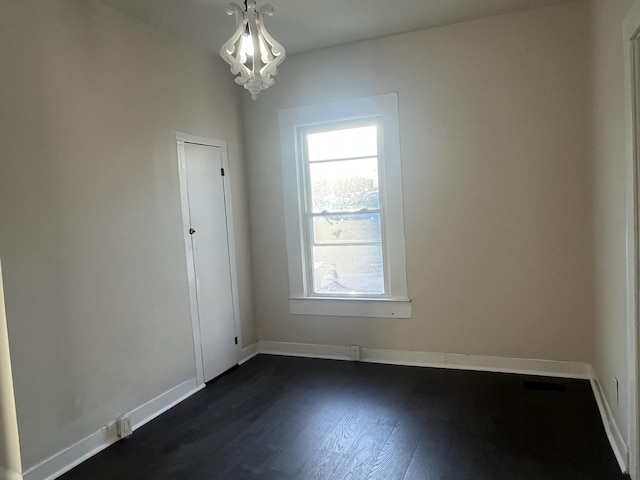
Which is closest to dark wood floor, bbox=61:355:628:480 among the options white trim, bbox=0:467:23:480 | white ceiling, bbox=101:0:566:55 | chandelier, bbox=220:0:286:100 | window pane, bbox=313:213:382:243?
white trim, bbox=0:467:23:480

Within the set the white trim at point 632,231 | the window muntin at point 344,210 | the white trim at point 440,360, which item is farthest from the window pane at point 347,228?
the white trim at point 632,231

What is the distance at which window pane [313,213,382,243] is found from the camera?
3910 millimetres

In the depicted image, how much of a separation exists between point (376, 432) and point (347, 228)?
1.82 meters

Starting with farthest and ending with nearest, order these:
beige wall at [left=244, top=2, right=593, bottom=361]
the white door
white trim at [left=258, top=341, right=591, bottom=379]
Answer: the white door < white trim at [left=258, top=341, right=591, bottom=379] < beige wall at [left=244, top=2, right=593, bottom=361]

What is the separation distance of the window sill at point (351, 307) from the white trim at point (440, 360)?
0.31 m

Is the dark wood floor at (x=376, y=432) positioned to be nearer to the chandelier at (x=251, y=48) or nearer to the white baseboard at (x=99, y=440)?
the white baseboard at (x=99, y=440)

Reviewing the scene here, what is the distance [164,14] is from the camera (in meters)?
3.04

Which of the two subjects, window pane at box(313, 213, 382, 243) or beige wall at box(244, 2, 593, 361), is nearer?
beige wall at box(244, 2, 593, 361)

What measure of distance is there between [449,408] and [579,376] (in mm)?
1124

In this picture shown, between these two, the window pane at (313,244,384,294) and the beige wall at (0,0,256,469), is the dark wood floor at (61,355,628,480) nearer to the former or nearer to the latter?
the beige wall at (0,0,256,469)

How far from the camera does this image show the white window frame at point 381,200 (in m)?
3.73

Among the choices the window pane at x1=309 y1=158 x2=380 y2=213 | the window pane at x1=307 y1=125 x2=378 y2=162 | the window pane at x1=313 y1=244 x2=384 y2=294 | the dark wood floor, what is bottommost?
the dark wood floor

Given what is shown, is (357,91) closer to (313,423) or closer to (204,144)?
(204,144)

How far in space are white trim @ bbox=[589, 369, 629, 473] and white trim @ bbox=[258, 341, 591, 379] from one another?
10.6 inches
